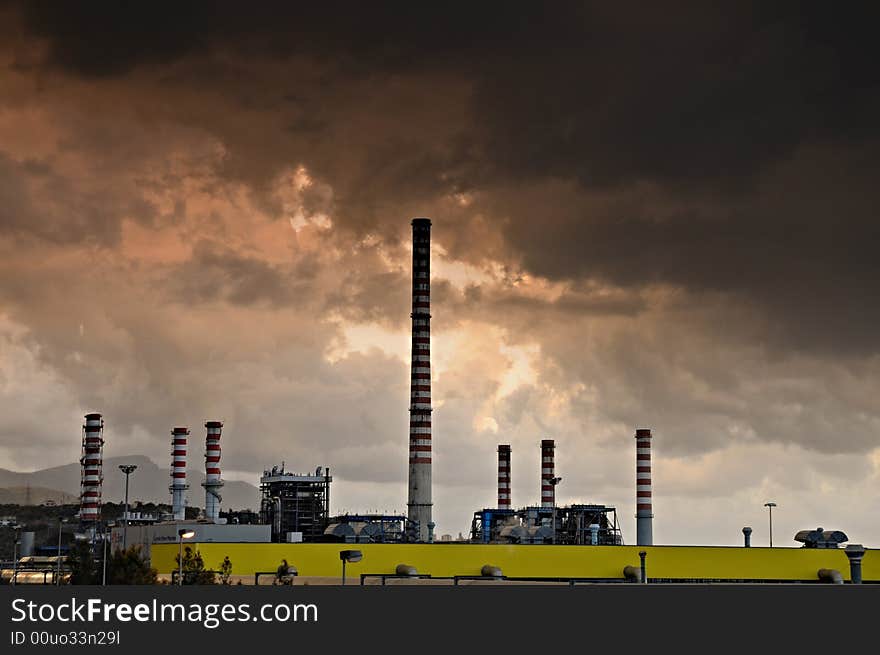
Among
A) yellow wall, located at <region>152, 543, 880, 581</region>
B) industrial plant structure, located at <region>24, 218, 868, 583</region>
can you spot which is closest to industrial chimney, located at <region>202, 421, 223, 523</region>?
industrial plant structure, located at <region>24, 218, 868, 583</region>

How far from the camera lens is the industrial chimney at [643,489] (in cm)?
10388

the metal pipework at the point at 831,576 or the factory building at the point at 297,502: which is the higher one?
the factory building at the point at 297,502

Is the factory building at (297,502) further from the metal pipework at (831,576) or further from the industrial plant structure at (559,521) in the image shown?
the metal pipework at (831,576)

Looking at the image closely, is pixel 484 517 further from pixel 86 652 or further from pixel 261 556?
pixel 86 652

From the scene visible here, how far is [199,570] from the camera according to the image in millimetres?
70188

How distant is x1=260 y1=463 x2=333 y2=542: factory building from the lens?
10319cm

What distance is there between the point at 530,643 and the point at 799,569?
50.3 meters

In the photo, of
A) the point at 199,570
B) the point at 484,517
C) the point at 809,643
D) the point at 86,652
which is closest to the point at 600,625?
the point at 809,643

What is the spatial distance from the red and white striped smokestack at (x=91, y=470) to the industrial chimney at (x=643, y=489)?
41.5 meters

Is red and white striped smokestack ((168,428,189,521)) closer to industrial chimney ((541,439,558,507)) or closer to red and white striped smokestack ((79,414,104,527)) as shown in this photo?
red and white striped smokestack ((79,414,104,527))

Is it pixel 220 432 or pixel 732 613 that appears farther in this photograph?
pixel 220 432

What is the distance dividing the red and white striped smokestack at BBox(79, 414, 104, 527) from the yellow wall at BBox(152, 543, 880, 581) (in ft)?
109

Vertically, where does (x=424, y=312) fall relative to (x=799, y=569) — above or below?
above

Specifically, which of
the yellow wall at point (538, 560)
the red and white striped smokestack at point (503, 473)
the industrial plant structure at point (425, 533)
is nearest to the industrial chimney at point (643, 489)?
the industrial plant structure at point (425, 533)
